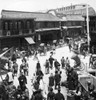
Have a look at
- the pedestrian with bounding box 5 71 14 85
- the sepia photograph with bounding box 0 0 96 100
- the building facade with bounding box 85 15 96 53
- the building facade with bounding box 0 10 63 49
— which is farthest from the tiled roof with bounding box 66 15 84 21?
the pedestrian with bounding box 5 71 14 85

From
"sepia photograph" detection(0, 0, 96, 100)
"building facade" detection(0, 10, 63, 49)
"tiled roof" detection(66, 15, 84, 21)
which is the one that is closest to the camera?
"sepia photograph" detection(0, 0, 96, 100)

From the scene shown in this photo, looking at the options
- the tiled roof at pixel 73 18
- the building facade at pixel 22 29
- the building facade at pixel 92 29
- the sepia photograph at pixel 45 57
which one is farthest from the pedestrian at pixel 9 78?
the tiled roof at pixel 73 18

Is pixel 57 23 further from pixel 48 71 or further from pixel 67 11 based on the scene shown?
pixel 67 11

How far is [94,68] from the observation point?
64.7 feet

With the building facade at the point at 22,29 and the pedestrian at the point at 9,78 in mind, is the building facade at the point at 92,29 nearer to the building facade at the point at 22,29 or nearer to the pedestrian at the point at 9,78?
the building facade at the point at 22,29

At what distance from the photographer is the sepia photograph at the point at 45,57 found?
1218 cm

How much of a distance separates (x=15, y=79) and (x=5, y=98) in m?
6.76

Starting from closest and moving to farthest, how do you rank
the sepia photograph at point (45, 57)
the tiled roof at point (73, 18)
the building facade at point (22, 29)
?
the sepia photograph at point (45, 57) < the building facade at point (22, 29) < the tiled roof at point (73, 18)

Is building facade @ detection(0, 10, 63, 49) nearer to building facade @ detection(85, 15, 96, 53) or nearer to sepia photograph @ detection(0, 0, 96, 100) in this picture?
sepia photograph @ detection(0, 0, 96, 100)

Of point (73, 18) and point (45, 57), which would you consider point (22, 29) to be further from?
point (73, 18)

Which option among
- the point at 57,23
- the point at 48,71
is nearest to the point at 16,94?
the point at 48,71

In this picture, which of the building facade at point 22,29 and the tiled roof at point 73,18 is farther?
the tiled roof at point 73,18

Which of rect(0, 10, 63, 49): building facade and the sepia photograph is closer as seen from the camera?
the sepia photograph

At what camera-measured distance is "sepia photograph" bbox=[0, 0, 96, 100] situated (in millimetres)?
12180
